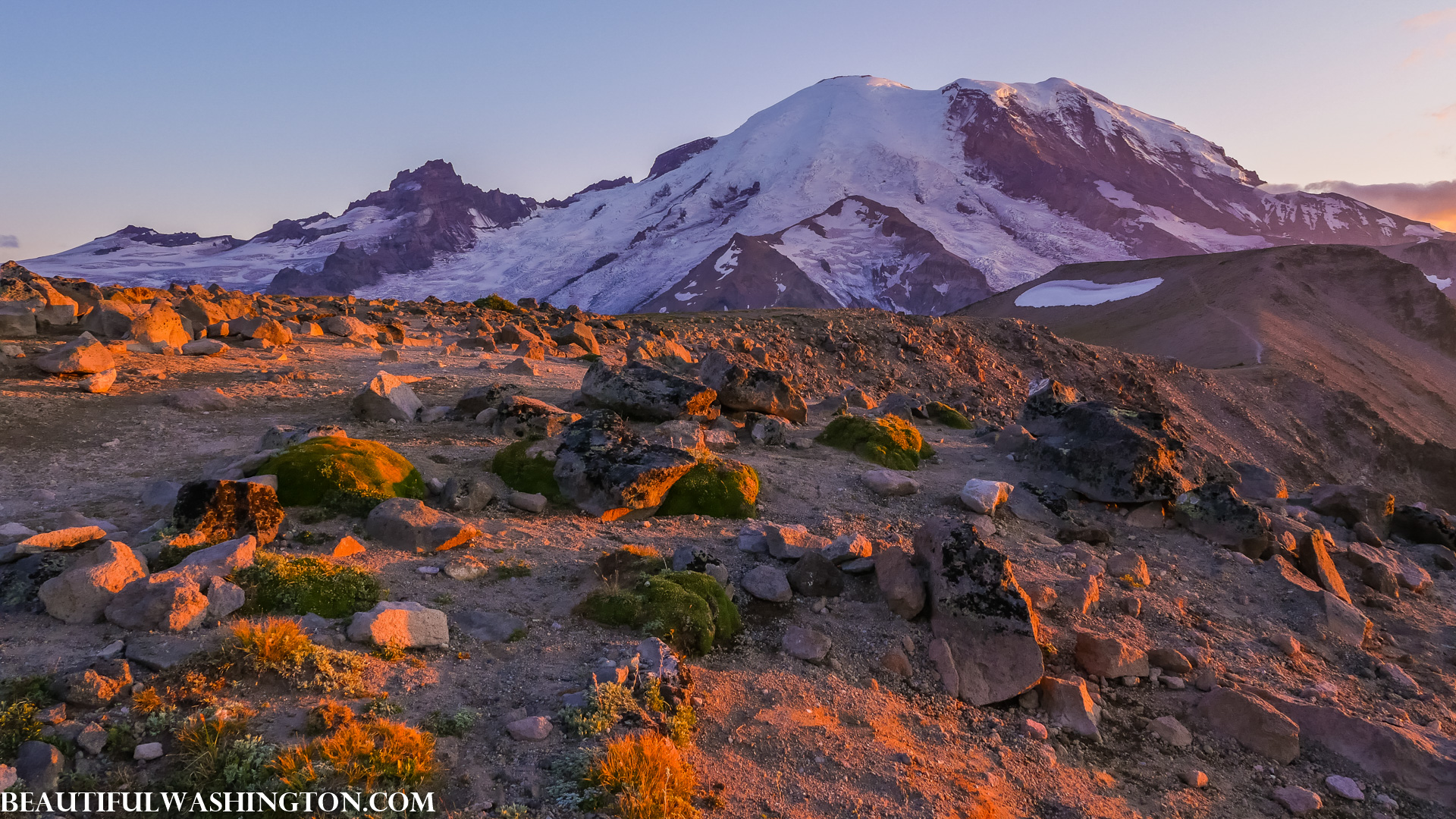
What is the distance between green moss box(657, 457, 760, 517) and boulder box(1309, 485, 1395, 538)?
1202 centimetres

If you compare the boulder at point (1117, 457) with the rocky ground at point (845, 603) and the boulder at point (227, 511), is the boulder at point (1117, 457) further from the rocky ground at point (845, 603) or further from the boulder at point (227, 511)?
the boulder at point (227, 511)

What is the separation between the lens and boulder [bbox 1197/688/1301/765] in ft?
21.2

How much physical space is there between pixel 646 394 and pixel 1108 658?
8.87 meters

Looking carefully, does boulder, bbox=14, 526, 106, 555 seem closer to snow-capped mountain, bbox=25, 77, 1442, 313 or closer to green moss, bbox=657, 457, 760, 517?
green moss, bbox=657, 457, 760, 517

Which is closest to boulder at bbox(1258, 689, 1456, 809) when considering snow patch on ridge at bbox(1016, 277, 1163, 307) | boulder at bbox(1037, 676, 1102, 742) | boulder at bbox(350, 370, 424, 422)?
→ boulder at bbox(1037, 676, 1102, 742)

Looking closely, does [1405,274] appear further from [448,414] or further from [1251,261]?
[448,414]

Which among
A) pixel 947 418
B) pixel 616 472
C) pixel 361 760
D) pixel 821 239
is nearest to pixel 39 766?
pixel 361 760

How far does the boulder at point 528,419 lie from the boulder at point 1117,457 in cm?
887

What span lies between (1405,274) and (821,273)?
7397cm

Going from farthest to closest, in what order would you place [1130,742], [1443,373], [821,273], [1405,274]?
1. [821,273]
2. [1405,274]
3. [1443,373]
4. [1130,742]

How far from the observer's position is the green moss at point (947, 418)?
1845 cm

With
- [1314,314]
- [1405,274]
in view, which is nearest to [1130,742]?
[1314,314]

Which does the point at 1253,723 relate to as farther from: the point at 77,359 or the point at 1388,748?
the point at 77,359

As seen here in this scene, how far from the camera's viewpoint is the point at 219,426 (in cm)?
1208
